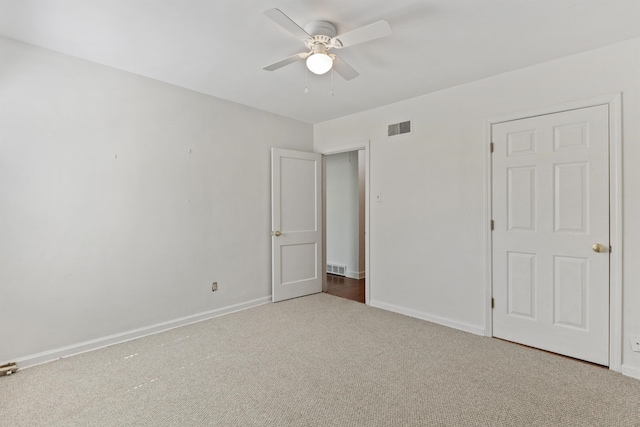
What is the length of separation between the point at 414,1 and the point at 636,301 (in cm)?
271

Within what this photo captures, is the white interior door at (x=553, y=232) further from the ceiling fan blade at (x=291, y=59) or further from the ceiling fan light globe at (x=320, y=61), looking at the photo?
the ceiling fan blade at (x=291, y=59)

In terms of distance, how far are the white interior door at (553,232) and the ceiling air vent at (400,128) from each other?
940 mm

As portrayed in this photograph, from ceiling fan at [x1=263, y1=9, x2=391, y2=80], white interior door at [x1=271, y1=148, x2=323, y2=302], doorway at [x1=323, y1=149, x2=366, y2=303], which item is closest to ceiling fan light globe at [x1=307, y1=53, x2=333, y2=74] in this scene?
ceiling fan at [x1=263, y1=9, x2=391, y2=80]

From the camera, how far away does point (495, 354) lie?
2.75 m

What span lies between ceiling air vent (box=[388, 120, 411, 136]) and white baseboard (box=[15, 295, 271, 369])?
2.78 m

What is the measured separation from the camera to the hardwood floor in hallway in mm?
4633

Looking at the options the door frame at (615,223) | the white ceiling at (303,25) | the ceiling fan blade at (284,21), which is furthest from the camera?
the door frame at (615,223)

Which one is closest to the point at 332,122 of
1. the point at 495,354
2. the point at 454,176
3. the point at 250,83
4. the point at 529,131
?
the point at 250,83

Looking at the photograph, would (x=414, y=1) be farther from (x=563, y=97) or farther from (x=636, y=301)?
(x=636, y=301)

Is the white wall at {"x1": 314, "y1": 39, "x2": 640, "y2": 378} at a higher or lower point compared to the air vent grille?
higher

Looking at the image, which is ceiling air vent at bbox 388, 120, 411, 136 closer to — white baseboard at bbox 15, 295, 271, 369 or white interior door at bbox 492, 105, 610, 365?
white interior door at bbox 492, 105, 610, 365

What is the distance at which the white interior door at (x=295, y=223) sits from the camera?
14.0 feet

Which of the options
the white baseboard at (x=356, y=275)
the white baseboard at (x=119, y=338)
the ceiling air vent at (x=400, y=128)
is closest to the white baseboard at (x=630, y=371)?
the ceiling air vent at (x=400, y=128)

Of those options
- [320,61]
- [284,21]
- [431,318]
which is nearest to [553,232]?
[431,318]
